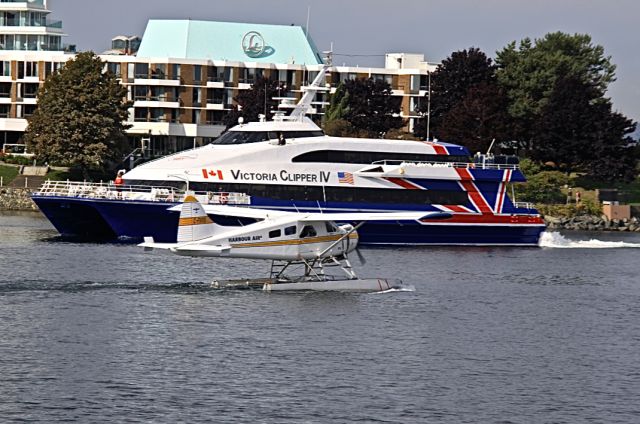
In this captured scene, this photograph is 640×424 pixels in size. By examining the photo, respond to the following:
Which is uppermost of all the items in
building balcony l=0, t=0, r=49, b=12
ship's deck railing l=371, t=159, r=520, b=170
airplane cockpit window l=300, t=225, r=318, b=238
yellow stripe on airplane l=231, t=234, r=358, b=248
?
building balcony l=0, t=0, r=49, b=12

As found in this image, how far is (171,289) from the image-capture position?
44.3 metres

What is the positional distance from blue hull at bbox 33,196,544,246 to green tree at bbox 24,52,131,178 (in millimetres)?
26251

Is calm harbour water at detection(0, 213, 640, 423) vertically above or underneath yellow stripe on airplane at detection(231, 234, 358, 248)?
underneath

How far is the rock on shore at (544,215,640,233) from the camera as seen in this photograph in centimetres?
8306

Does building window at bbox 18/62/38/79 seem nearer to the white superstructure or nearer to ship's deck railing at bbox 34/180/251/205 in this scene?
the white superstructure

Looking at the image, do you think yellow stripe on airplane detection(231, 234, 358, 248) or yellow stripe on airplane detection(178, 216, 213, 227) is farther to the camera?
yellow stripe on airplane detection(231, 234, 358, 248)

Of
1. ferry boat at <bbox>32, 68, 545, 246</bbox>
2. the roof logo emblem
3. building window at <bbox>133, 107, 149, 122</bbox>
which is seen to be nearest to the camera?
ferry boat at <bbox>32, 68, 545, 246</bbox>

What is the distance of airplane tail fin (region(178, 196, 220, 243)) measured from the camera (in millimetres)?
41594

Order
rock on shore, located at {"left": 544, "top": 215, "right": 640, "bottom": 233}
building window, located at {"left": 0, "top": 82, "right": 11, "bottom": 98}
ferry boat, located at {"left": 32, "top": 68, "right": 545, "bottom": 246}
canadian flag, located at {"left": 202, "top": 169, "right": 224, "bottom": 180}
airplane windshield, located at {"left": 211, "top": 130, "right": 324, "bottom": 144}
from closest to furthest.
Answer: ferry boat, located at {"left": 32, "top": 68, "right": 545, "bottom": 246}, canadian flag, located at {"left": 202, "top": 169, "right": 224, "bottom": 180}, airplane windshield, located at {"left": 211, "top": 130, "right": 324, "bottom": 144}, rock on shore, located at {"left": 544, "top": 215, "right": 640, "bottom": 233}, building window, located at {"left": 0, "top": 82, "right": 11, "bottom": 98}

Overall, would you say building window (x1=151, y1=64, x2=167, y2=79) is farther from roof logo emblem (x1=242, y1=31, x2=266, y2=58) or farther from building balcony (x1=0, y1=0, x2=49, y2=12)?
building balcony (x1=0, y1=0, x2=49, y2=12)

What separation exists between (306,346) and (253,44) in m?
81.5

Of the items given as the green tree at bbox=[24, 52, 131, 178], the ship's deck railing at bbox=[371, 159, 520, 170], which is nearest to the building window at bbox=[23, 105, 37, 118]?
the green tree at bbox=[24, 52, 131, 178]

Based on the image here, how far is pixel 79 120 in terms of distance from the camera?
8806 centimetres

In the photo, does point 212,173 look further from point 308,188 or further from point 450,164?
point 450,164
